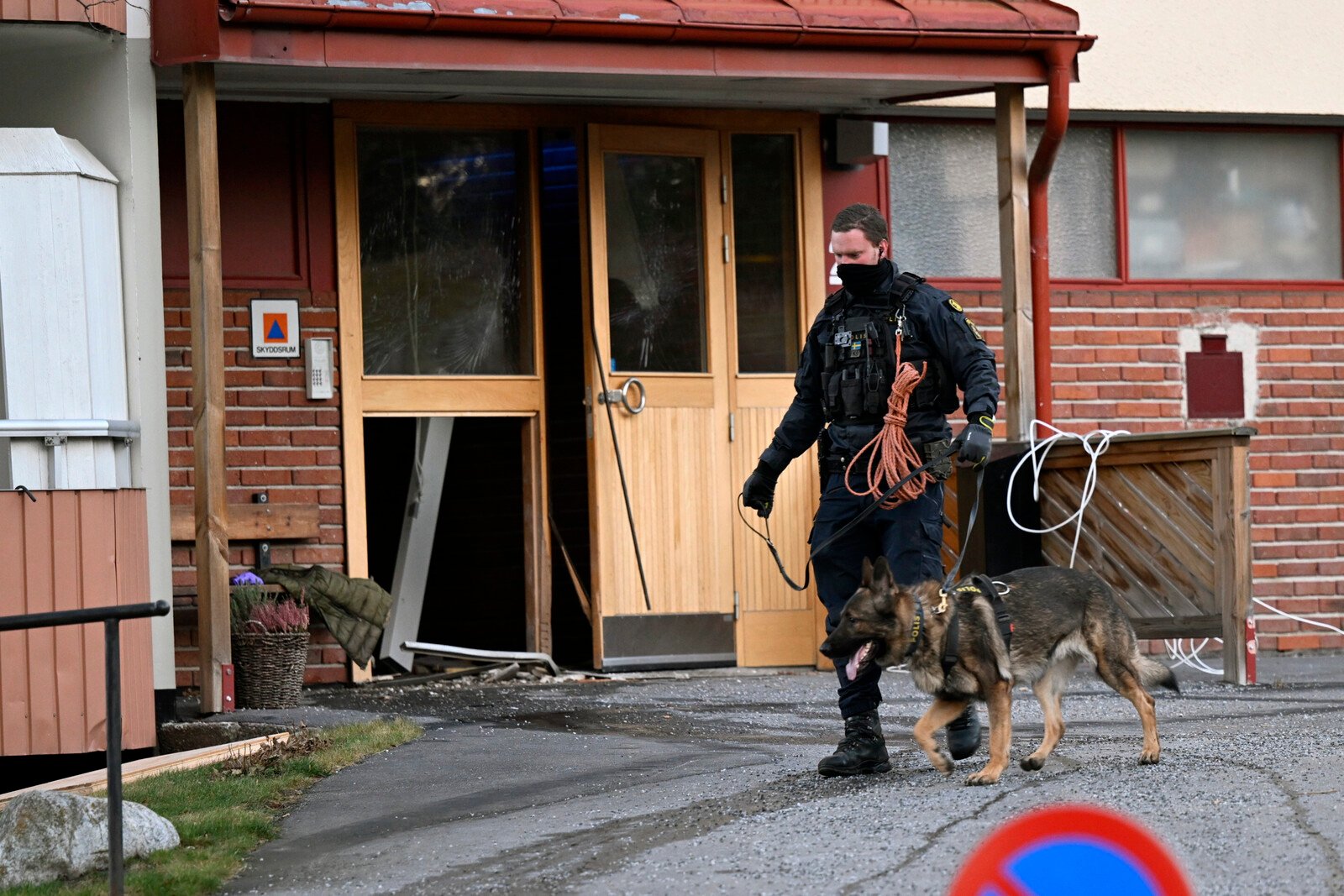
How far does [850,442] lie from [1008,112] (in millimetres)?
4176

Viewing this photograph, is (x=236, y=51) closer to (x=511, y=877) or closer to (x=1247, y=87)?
(x=511, y=877)

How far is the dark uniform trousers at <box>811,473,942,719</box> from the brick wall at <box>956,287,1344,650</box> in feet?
16.0

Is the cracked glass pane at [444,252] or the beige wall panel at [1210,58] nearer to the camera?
the cracked glass pane at [444,252]

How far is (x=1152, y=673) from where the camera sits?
22.3 ft

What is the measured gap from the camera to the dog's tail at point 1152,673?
6770mm

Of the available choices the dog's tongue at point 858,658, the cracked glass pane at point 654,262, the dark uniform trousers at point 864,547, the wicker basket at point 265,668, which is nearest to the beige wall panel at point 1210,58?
the cracked glass pane at point 654,262

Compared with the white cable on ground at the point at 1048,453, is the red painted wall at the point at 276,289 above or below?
above

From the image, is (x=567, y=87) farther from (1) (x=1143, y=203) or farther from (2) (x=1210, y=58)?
(2) (x=1210, y=58)

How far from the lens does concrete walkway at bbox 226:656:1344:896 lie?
4910 mm

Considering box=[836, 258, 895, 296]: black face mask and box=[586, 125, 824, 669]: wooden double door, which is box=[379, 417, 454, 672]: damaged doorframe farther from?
box=[836, 258, 895, 296]: black face mask

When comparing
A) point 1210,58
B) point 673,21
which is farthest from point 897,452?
point 1210,58

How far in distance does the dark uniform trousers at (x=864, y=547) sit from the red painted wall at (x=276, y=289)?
161 inches

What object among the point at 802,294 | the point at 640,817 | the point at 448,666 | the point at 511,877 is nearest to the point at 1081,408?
the point at 802,294

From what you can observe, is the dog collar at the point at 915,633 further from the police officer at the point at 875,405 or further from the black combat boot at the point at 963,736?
the black combat boot at the point at 963,736
